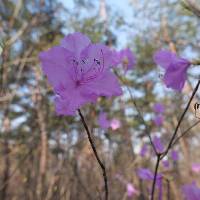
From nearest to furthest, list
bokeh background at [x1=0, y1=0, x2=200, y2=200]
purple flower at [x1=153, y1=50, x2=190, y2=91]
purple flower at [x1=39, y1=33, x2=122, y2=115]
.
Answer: purple flower at [x1=39, y1=33, x2=122, y2=115], purple flower at [x1=153, y1=50, x2=190, y2=91], bokeh background at [x1=0, y1=0, x2=200, y2=200]

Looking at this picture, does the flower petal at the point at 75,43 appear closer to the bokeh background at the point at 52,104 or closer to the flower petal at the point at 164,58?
the flower petal at the point at 164,58

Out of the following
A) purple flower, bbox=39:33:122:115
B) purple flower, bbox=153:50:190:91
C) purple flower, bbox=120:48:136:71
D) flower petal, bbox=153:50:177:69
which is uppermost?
purple flower, bbox=120:48:136:71

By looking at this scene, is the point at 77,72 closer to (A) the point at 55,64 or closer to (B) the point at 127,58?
(A) the point at 55,64

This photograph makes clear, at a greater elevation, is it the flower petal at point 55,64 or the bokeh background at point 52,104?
the bokeh background at point 52,104

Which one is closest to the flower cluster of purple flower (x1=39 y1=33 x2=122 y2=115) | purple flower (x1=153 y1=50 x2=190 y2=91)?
purple flower (x1=39 y1=33 x2=122 y2=115)

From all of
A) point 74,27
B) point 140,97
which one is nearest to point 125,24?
point 74,27

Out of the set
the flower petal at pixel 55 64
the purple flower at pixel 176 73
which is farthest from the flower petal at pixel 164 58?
the flower petal at pixel 55 64

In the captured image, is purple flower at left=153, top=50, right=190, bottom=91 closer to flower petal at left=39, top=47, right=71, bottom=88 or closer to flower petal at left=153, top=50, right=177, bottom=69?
flower petal at left=153, top=50, right=177, bottom=69

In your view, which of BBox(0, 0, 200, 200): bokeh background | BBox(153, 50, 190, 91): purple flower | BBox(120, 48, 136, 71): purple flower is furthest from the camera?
BBox(0, 0, 200, 200): bokeh background
